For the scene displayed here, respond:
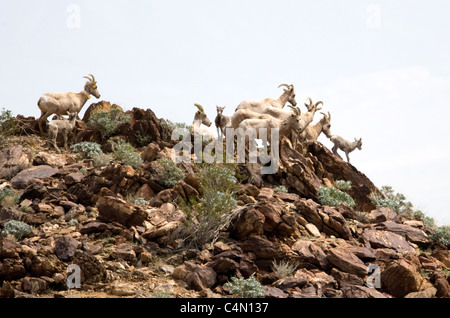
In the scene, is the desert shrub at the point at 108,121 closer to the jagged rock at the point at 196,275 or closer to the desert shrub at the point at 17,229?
the desert shrub at the point at 17,229

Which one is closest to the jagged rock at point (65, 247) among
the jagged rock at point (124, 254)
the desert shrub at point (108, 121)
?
the jagged rock at point (124, 254)

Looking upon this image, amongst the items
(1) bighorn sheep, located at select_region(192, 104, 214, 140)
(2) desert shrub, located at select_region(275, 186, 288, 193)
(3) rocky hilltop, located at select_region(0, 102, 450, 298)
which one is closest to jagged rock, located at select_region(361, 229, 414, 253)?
(3) rocky hilltop, located at select_region(0, 102, 450, 298)

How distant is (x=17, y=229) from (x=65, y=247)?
185 centimetres

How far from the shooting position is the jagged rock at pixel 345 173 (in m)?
18.9

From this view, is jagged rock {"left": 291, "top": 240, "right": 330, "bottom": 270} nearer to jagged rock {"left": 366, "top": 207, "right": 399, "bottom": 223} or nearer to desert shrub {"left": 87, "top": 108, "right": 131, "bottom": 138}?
jagged rock {"left": 366, "top": 207, "right": 399, "bottom": 223}

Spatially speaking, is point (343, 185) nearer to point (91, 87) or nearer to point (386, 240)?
point (386, 240)

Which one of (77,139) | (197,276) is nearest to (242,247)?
(197,276)

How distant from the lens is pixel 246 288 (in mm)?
10992

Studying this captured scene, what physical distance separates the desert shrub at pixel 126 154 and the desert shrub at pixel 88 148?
621mm

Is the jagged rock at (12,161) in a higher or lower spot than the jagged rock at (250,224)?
higher

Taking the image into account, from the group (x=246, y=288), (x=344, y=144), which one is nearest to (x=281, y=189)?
(x=246, y=288)

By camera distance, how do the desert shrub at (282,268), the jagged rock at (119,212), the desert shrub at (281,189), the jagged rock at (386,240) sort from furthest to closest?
the desert shrub at (281,189) → the jagged rock at (386,240) → the jagged rock at (119,212) → the desert shrub at (282,268)

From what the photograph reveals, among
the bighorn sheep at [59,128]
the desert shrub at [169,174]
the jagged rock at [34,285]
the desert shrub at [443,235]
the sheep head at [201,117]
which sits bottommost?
the jagged rock at [34,285]

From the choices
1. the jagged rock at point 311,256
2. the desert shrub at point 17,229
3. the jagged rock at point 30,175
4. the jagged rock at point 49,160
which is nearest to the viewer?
the jagged rock at point 311,256
